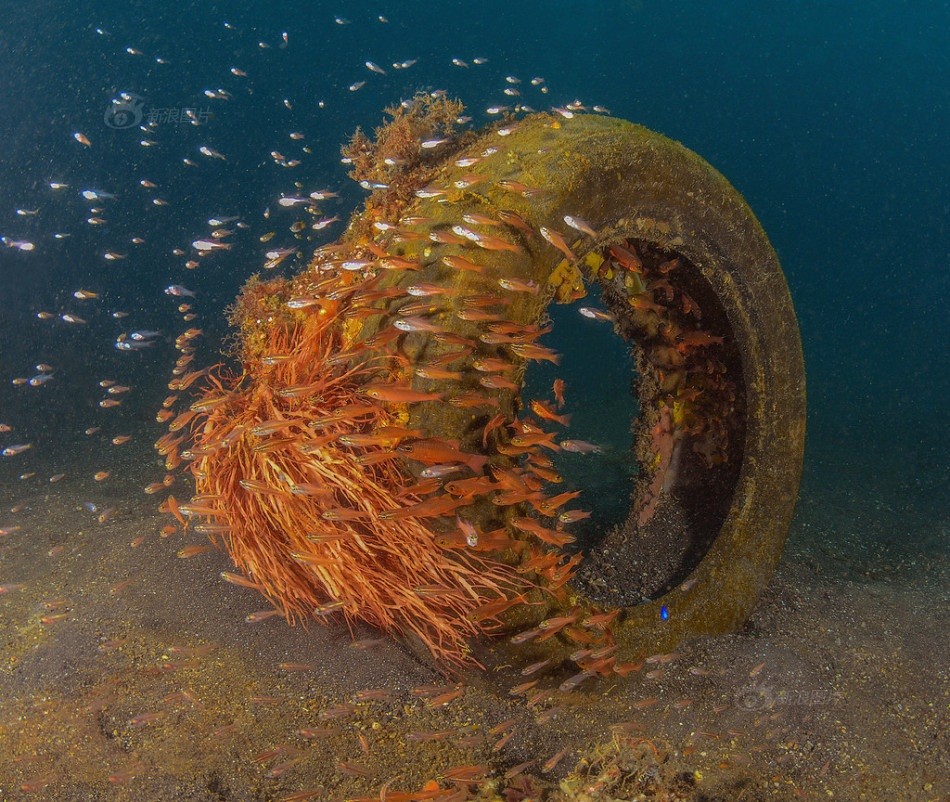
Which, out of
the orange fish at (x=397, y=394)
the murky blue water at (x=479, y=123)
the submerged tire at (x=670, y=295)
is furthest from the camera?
the murky blue water at (x=479, y=123)

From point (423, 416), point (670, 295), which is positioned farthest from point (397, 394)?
point (670, 295)

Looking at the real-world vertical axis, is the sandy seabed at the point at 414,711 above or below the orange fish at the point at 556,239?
below

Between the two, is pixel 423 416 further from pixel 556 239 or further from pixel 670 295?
pixel 670 295

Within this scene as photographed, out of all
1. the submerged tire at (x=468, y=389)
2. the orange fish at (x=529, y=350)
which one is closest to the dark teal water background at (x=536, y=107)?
the submerged tire at (x=468, y=389)

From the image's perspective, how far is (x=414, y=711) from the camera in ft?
13.1

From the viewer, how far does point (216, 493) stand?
411cm

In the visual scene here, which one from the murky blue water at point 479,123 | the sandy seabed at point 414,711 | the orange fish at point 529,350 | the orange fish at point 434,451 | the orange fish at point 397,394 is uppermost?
the murky blue water at point 479,123

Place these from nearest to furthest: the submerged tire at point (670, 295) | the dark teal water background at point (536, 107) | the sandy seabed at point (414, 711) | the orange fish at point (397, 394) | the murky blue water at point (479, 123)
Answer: the orange fish at point (397, 394)
the sandy seabed at point (414, 711)
the submerged tire at point (670, 295)
the murky blue water at point (479, 123)
the dark teal water background at point (536, 107)

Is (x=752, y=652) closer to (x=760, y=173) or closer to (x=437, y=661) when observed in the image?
(x=437, y=661)

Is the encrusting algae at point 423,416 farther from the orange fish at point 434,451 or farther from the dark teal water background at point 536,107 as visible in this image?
the dark teal water background at point 536,107

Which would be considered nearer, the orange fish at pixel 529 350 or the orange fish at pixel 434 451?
the orange fish at pixel 434 451

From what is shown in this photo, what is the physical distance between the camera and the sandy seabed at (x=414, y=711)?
3.50 metres

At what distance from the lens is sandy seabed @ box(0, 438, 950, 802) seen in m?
3.50

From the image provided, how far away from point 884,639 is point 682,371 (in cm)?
291
